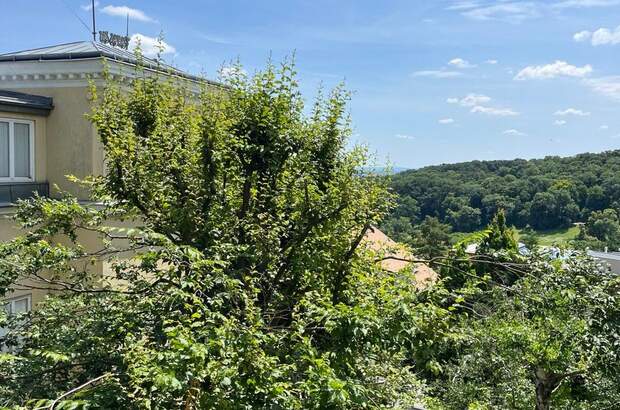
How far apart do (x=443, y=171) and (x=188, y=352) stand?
95277 mm

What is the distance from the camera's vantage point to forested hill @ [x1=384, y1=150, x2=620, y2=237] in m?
69.0

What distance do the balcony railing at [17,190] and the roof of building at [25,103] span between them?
158 centimetres

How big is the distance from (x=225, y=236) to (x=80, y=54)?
680 centimetres

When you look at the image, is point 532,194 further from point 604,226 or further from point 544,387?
point 544,387

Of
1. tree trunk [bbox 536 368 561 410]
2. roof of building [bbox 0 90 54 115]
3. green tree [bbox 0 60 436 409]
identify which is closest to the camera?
green tree [bbox 0 60 436 409]

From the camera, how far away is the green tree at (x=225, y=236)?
5.18m

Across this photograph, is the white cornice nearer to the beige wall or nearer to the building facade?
the building facade

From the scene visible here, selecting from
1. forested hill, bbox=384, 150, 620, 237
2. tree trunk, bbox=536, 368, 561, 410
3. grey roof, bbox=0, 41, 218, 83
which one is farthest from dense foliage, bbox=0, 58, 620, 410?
forested hill, bbox=384, 150, 620, 237

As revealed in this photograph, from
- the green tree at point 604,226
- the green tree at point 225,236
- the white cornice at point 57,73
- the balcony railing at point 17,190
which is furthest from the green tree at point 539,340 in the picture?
the green tree at point 604,226

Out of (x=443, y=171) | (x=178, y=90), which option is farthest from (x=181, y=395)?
(x=443, y=171)

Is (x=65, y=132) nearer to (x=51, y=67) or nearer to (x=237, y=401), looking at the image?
(x=51, y=67)

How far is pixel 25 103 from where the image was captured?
1038 centimetres

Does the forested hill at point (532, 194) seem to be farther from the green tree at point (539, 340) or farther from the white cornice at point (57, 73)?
the white cornice at point (57, 73)

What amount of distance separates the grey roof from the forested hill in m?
54.2
